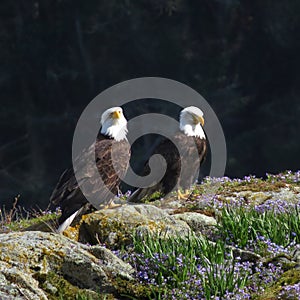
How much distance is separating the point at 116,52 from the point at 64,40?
1659 mm

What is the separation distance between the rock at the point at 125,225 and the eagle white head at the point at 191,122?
3.54 m

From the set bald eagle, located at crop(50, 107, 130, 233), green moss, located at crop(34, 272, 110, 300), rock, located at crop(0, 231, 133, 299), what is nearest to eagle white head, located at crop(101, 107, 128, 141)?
bald eagle, located at crop(50, 107, 130, 233)

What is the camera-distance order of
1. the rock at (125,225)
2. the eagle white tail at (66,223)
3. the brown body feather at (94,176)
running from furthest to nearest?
the brown body feather at (94,176)
the eagle white tail at (66,223)
the rock at (125,225)

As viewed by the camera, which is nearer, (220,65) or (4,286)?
(4,286)

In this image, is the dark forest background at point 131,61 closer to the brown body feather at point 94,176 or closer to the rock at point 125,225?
the brown body feather at point 94,176

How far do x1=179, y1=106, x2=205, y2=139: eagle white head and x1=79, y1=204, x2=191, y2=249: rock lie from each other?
3.54 m

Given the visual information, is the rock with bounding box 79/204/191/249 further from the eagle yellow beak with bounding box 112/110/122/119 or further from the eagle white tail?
the eagle yellow beak with bounding box 112/110/122/119

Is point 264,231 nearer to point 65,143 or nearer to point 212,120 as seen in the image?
point 212,120

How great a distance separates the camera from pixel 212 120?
26.5 meters

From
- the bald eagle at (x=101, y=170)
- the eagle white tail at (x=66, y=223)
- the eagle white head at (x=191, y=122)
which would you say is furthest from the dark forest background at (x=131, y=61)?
the eagle white tail at (x=66, y=223)

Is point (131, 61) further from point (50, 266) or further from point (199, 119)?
point (50, 266)

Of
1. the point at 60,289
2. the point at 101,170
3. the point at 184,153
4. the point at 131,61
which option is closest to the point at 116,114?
the point at 101,170

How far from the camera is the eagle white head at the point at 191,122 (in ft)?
44.7

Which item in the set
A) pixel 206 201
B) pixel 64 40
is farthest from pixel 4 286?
pixel 64 40
